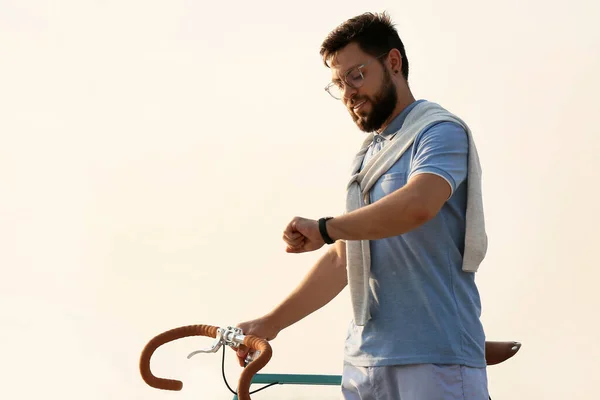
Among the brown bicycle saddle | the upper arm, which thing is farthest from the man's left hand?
the brown bicycle saddle

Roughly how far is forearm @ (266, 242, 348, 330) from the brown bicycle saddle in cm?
52

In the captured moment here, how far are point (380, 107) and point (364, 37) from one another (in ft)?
0.71

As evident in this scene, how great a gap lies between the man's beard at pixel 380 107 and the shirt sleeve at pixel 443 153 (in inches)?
9.3

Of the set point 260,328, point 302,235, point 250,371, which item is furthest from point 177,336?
point 302,235

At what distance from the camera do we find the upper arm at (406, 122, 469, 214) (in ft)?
6.45

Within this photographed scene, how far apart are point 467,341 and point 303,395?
133cm

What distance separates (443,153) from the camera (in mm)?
2057

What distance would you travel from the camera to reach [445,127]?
2127mm

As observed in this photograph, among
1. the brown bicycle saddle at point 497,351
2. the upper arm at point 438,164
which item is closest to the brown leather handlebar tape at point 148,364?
the upper arm at point 438,164

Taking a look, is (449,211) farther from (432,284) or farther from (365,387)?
(365,387)

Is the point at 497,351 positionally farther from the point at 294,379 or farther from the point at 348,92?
the point at 348,92

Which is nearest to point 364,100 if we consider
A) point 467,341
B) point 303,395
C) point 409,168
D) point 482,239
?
point 409,168

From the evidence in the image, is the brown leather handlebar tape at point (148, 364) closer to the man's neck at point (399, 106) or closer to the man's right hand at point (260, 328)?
the man's right hand at point (260, 328)

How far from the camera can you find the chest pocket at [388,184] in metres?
2.17
